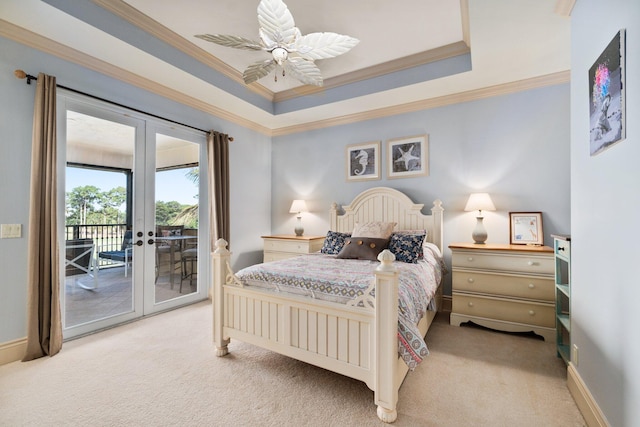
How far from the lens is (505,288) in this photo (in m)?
2.82

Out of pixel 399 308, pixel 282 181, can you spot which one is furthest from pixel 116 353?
pixel 282 181

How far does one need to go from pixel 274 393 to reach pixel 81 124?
301 centimetres

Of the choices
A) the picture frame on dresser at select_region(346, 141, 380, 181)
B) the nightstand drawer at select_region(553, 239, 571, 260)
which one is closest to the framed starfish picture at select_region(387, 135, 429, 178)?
the picture frame on dresser at select_region(346, 141, 380, 181)

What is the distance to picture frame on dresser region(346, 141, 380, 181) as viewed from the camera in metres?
4.08

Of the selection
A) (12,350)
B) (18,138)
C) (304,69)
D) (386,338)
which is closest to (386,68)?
(304,69)

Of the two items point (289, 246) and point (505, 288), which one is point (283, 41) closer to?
point (289, 246)

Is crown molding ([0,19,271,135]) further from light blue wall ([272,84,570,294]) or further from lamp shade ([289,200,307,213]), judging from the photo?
light blue wall ([272,84,570,294])

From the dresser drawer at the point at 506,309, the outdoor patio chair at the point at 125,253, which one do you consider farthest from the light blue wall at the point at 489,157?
the outdoor patio chair at the point at 125,253

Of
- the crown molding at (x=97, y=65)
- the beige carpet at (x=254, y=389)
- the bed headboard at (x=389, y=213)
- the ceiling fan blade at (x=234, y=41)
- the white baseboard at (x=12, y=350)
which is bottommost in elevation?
the beige carpet at (x=254, y=389)

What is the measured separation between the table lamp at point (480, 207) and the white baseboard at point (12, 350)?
439 cm

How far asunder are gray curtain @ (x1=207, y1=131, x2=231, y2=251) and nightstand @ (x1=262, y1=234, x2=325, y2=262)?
2.19 ft

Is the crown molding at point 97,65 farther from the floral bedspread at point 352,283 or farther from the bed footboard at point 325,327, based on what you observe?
the floral bedspread at point 352,283

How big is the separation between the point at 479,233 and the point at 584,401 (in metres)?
1.79

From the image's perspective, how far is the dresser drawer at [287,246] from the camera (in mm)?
4039
